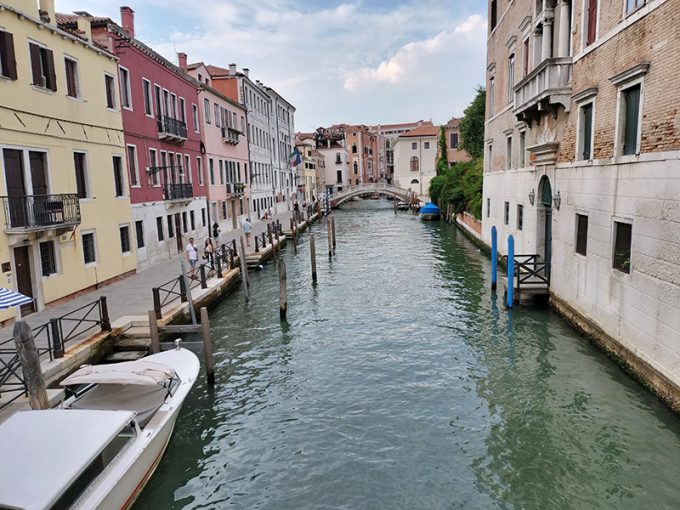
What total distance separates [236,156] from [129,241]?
1692 centimetres

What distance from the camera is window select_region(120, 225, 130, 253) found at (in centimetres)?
1696

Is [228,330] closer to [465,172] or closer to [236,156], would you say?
[236,156]

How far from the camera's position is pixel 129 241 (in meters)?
17.3

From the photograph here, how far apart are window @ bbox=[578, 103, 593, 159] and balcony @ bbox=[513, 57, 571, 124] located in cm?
69

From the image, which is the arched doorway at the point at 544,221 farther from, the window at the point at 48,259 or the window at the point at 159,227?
the window at the point at 159,227

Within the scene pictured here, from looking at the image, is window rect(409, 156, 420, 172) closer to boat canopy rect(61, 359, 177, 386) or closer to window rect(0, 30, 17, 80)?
window rect(0, 30, 17, 80)

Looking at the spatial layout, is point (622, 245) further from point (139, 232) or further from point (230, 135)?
point (230, 135)

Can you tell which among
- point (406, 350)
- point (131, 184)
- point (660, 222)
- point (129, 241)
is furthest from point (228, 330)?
point (660, 222)

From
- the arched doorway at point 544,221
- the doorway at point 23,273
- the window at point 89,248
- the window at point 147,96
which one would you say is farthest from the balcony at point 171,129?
the arched doorway at point 544,221

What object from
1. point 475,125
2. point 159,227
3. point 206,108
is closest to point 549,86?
point 159,227

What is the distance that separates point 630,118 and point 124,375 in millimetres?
9773

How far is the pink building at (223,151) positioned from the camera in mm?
27031

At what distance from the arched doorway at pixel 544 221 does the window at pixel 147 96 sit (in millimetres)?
14584

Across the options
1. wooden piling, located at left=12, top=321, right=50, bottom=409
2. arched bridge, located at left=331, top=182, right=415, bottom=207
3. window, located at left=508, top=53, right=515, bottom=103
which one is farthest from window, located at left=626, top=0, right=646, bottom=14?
arched bridge, located at left=331, top=182, right=415, bottom=207
